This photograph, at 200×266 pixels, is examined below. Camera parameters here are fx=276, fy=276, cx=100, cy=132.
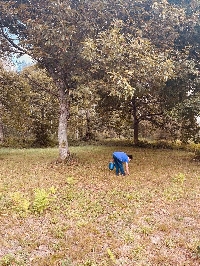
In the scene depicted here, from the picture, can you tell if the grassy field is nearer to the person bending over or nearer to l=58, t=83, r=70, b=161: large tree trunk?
the person bending over

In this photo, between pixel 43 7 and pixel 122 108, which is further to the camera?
pixel 122 108

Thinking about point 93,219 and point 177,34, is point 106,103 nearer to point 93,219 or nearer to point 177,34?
point 177,34

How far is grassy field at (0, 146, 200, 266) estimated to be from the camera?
5715 mm

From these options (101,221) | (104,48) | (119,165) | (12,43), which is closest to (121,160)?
(119,165)

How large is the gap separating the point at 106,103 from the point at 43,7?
35.9ft

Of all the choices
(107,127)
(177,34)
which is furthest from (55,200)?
(107,127)

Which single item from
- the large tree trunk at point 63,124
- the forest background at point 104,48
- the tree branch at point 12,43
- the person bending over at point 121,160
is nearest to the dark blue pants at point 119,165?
the person bending over at point 121,160

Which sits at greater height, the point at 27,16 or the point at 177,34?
the point at 27,16

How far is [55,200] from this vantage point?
29.7 ft

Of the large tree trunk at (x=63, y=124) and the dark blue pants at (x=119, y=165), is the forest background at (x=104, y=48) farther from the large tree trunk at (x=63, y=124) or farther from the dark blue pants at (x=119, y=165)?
the dark blue pants at (x=119, y=165)

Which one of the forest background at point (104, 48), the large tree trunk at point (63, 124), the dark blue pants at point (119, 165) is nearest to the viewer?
the forest background at point (104, 48)

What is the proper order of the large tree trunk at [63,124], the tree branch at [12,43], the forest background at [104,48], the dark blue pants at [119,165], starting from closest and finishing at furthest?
the forest background at [104,48] → the dark blue pants at [119,165] → the tree branch at [12,43] → the large tree trunk at [63,124]

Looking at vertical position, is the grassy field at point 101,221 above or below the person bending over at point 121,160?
below

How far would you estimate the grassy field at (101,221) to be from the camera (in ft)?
18.7
